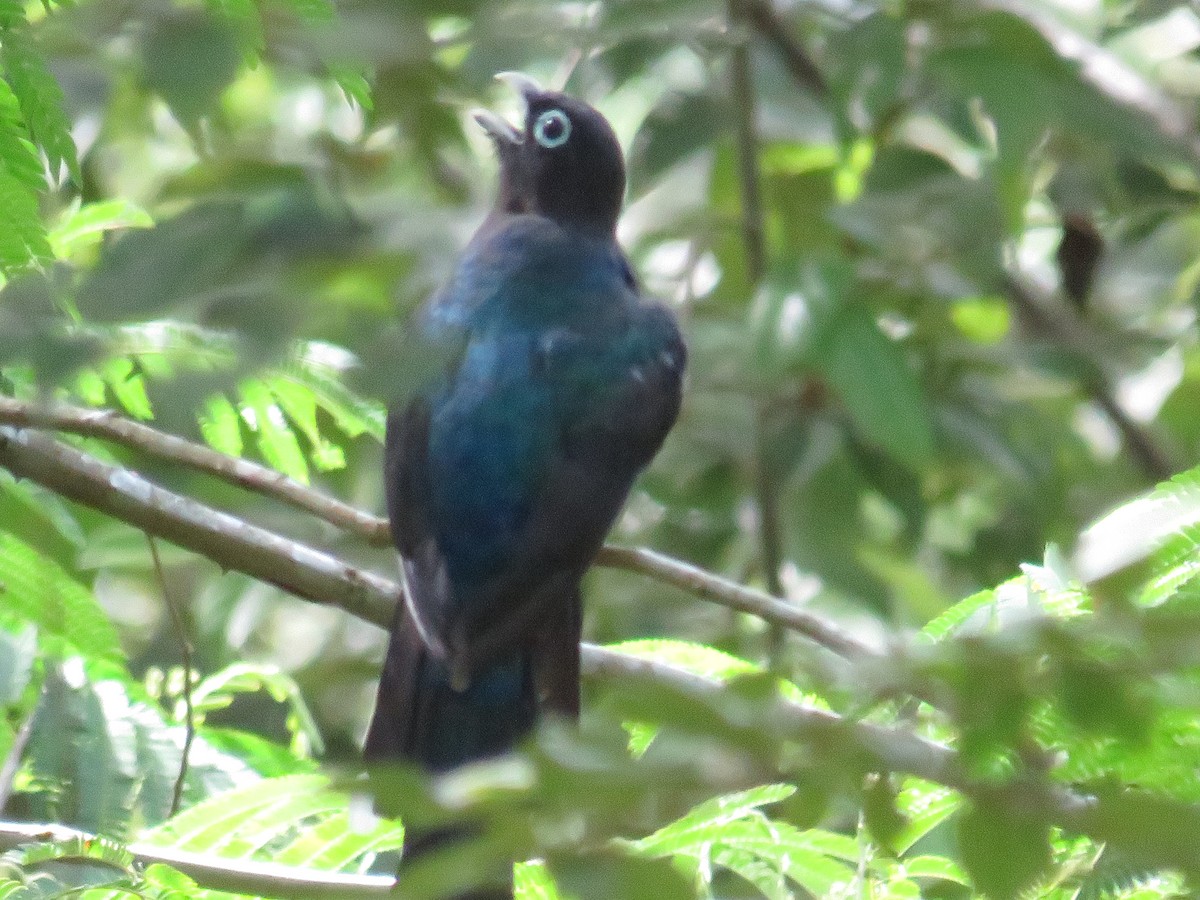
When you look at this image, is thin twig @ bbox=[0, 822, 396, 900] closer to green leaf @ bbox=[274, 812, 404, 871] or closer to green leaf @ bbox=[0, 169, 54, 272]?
green leaf @ bbox=[274, 812, 404, 871]

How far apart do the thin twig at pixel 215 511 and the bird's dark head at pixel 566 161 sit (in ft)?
5.34

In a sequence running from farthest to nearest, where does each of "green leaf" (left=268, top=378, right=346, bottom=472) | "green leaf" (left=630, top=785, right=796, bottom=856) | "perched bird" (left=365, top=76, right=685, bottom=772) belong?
"perched bird" (left=365, top=76, right=685, bottom=772) → "green leaf" (left=268, top=378, right=346, bottom=472) → "green leaf" (left=630, top=785, right=796, bottom=856)

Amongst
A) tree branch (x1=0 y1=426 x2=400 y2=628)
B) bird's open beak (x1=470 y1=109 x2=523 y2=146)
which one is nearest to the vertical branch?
bird's open beak (x1=470 y1=109 x2=523 y2=146)

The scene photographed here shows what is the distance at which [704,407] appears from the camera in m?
5.34

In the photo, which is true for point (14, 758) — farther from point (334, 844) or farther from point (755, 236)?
point (755, 236)

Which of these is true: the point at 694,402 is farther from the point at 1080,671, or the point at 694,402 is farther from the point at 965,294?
the point at 1080,671

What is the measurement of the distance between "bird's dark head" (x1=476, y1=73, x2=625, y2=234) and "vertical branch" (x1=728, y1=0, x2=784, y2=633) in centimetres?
40

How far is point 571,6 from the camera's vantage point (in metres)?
2.21

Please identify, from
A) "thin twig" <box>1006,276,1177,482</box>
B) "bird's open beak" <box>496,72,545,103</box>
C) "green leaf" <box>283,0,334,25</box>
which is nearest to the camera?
"green leaf" <box>283,0,334,25</box>

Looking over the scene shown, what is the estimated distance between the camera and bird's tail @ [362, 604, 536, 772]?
→ 3537 millimetres

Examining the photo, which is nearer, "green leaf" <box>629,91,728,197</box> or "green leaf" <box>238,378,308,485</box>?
"green leaf" <box>238,378,308,485</box>

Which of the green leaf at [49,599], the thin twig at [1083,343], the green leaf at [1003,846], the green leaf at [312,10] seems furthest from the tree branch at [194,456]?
the thin twig at [1083,343]

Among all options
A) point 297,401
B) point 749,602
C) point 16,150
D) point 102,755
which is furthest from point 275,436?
point 16,150

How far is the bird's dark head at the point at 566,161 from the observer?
500cm
